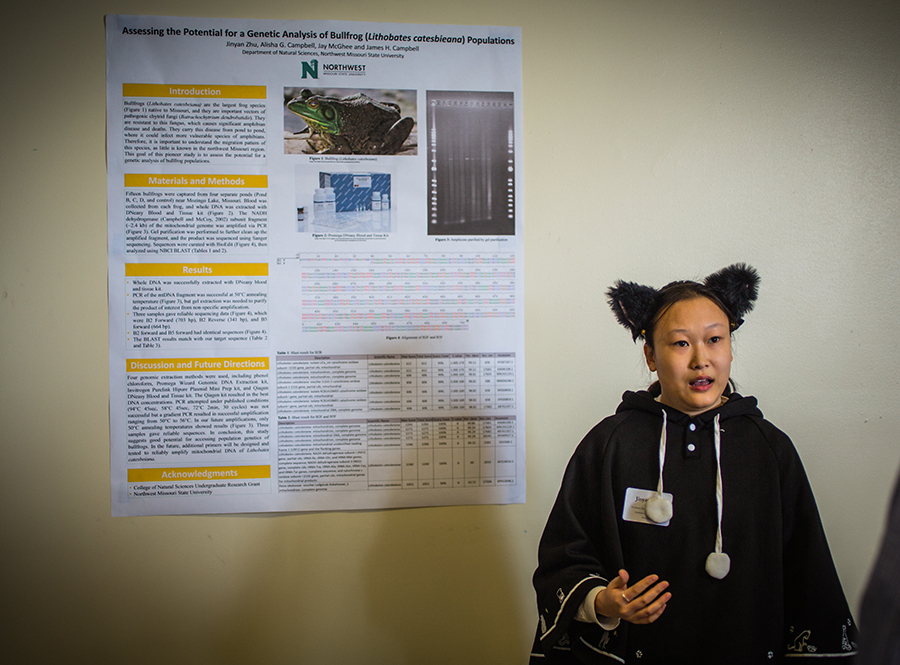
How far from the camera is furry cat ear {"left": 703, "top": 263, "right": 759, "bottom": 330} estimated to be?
3.48 ft

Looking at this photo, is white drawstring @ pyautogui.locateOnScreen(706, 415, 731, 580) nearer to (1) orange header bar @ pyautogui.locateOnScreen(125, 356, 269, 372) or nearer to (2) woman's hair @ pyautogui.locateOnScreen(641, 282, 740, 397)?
(2) woman's hair @ pyautogui.locateOnScreen(641, 282, 740, 397)

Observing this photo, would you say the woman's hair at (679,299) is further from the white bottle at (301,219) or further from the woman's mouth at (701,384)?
the white bottle at (301,219)

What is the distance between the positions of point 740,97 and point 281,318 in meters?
1.34

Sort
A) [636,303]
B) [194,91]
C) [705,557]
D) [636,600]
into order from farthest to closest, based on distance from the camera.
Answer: [194,91] < [636,303] < [705,557] < [636,600]

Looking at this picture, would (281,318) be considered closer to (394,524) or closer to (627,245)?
(394,524)

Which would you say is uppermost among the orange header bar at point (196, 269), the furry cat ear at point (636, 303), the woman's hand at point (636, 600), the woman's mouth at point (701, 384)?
the orange header bar at point (196, 269)

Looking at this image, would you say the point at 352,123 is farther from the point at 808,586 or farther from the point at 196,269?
the point at 808,586

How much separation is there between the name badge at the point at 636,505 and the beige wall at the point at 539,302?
33 centimetres

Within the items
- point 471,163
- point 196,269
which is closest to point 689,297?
point 471,163

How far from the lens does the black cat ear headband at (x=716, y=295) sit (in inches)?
41.8

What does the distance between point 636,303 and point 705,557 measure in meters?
0.52

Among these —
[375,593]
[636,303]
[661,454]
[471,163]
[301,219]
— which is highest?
[471,163]

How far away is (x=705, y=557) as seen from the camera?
3.22ft

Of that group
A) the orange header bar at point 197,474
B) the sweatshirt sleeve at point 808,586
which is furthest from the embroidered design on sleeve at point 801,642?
the orange header bar at point 197,474
